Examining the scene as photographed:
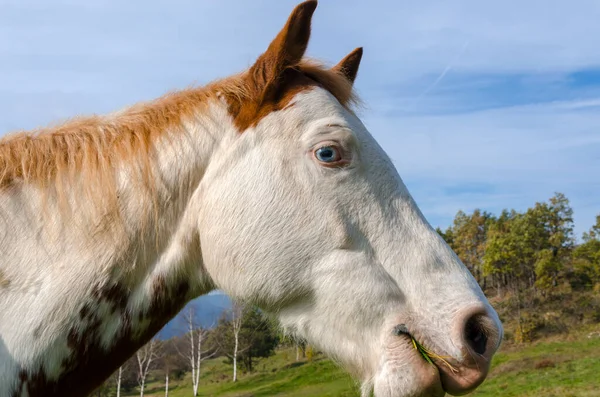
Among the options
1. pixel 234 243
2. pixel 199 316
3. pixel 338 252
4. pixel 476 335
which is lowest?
pixel 476 335

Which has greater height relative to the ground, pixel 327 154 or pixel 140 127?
pixel 140 127

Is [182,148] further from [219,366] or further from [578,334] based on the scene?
[219,366]

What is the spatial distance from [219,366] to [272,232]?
77.0m

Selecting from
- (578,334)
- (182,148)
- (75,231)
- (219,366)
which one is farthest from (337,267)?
(219,366)

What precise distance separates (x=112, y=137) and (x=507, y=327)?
58863mm

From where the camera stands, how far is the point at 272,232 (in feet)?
8.96

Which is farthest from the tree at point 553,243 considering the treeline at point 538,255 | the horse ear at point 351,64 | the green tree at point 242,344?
the horse ear at point 351,64

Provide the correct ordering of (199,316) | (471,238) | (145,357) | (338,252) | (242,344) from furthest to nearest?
(471,238) → (199,316) → (242,344) → (145,357) → (338,252)

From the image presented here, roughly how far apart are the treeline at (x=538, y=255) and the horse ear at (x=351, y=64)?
215 ft

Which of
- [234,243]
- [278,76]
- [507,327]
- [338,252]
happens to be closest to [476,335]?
[338,252]

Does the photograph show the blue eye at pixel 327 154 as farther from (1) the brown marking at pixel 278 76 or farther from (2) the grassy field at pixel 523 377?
(2) the grassy field at pixel 523 377

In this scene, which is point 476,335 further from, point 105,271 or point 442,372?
point 105,271

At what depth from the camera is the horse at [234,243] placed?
8.16 ft

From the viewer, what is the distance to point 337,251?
107 inches
